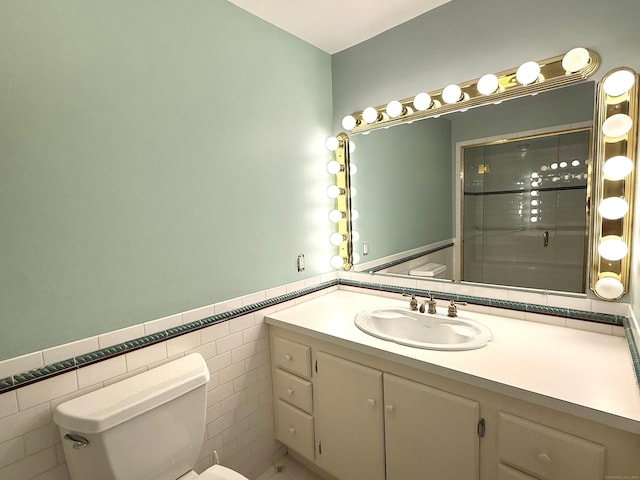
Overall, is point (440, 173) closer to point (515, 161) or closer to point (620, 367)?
point (515, 161)

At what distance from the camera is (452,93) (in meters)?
1.54

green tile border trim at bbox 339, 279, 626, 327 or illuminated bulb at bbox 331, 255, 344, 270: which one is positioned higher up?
illuminated bulb at bbox 331, 255, 344, 270

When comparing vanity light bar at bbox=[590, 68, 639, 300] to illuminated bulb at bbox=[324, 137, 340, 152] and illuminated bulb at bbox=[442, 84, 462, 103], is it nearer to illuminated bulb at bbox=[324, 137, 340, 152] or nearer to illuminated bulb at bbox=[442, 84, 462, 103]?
illuminated bulb at bbox=[442, 84, 462, 103]

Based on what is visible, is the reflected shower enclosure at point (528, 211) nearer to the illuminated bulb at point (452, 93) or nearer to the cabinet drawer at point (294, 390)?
the illuminated bulb at point (452, 93)

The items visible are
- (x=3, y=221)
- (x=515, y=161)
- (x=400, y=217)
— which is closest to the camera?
(x=3, y=221)

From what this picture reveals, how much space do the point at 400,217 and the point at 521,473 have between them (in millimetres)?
1287

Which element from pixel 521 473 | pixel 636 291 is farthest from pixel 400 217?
pixel 521 473

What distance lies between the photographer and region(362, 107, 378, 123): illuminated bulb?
185 centimetres

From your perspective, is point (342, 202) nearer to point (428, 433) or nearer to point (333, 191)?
point (333, 191)

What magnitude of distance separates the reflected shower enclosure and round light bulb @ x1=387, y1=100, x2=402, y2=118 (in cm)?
42

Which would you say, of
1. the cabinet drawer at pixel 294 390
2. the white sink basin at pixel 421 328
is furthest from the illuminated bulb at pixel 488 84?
the cabinet drawer at pixel 294 390

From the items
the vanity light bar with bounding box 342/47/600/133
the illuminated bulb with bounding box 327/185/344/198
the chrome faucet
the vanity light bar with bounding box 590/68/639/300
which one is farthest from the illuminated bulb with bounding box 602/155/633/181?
the illuminated bulb with bounding box 327/185/344/198

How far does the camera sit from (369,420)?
1331 mm

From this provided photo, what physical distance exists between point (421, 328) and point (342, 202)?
93cm
